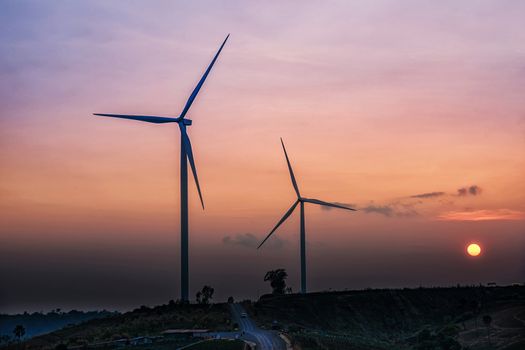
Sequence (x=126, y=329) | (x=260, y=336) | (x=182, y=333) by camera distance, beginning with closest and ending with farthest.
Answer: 1. (x=260, y=336)
2. (x=182, y=333)
3. (x=126, y=329)

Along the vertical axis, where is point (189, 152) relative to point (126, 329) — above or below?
above

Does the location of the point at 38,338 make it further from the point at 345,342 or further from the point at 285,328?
the point at 345,342

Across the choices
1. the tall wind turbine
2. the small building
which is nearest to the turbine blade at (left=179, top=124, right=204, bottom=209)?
the tall wind turbine

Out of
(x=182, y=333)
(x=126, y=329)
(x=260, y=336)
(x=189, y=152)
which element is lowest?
(x=260, y=336)

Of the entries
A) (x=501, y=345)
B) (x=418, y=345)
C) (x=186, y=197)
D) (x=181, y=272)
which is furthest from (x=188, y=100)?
(x=501, y=345)

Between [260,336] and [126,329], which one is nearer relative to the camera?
[260,336]

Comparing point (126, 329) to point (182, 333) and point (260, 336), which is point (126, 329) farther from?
point (260, 336)

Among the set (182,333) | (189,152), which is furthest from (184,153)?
(182,333)

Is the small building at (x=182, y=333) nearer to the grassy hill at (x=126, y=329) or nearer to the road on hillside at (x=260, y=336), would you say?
the grassy hill at (x=126, y=329)

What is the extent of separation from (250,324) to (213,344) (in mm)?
52858

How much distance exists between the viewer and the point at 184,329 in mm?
176750

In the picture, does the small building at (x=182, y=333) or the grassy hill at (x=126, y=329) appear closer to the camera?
the small building at (x=182, y=333)

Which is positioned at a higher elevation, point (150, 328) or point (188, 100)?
point (188, 100)

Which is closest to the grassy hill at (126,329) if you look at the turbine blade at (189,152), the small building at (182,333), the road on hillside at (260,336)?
the small building at (182,333)
